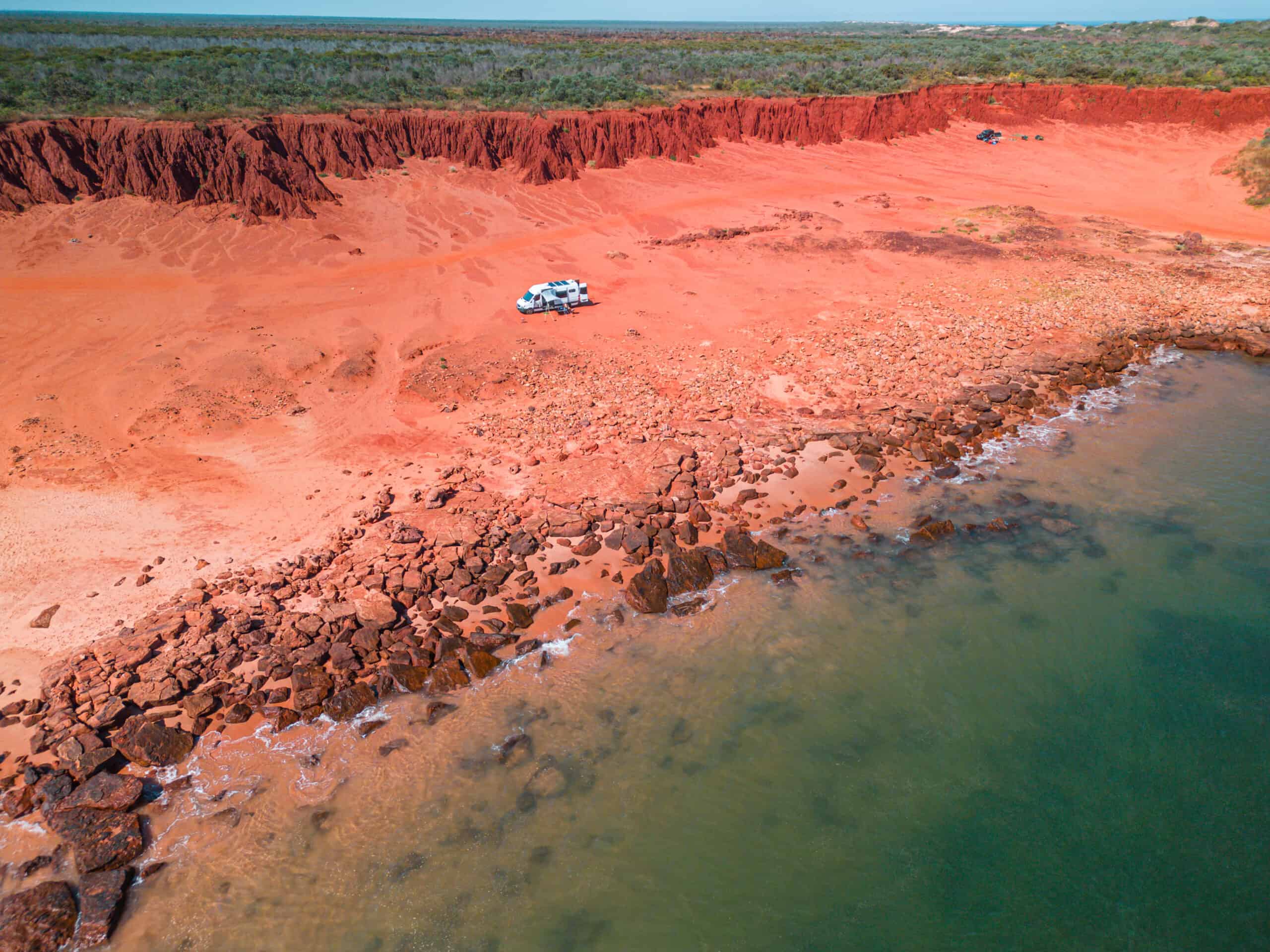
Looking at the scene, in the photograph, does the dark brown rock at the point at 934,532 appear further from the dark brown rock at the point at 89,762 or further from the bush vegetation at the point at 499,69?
the bush vegetation at the point at 499,69

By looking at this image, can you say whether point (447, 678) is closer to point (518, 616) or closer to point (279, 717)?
point (518, 616)

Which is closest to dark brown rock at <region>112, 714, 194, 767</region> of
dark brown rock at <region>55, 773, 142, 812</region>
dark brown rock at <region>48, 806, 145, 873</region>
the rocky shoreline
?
the rocky shoreline

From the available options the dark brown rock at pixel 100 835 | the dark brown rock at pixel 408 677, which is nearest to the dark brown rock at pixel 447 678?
the dark brown rock at pixel 408 677

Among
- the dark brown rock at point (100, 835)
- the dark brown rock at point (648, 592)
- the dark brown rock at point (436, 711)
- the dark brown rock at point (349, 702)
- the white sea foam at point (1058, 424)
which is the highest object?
the white sea foam at point (1058, 424)

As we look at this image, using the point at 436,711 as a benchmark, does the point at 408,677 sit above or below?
above

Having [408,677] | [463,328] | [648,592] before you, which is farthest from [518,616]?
[463,328]

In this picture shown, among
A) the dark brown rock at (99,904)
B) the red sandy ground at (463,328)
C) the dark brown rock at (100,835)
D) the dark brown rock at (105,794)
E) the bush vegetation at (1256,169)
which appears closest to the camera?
the dark brown rock at (99,904)
